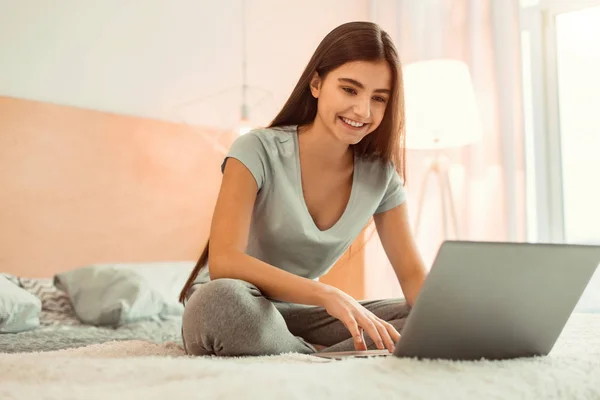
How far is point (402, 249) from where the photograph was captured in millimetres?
1469

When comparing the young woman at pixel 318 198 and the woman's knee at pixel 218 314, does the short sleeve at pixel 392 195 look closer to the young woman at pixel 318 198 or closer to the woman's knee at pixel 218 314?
the young woman at pixel 318 198

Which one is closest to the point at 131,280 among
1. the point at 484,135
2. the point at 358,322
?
the point at 358,322

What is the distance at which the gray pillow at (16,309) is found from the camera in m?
1.65

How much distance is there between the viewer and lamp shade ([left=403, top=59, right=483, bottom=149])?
8.33 feet

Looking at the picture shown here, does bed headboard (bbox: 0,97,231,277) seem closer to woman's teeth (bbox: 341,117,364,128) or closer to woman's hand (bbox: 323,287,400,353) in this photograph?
woman's teeth (bbox: 341,117,364,128)

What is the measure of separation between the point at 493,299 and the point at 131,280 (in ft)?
4.63

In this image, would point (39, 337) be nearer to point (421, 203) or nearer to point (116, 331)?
point (116, 331)

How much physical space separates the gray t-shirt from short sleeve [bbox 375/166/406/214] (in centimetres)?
2

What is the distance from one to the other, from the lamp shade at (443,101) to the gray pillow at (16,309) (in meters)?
1.57

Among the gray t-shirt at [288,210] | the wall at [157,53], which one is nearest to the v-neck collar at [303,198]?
the gray t-shirt at [288,210]

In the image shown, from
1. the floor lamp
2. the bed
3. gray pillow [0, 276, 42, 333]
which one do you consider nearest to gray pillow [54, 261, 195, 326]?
the bed

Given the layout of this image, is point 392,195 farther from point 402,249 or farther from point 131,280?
point 131,280

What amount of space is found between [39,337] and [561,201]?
7.04 ft

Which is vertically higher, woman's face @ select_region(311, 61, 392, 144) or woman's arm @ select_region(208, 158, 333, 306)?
woman's face @ select_region(311, 61, 392, 144)
